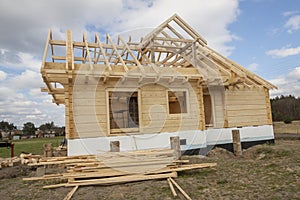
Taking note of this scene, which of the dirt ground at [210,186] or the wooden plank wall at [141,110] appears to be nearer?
the dirt ground at [210,186]

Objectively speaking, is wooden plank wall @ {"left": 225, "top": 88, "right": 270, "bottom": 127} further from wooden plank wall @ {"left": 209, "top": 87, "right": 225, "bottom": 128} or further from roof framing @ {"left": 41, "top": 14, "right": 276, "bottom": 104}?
roof framing @ {"left": 41, "top": 14, "right": 276, "bottom": 104}

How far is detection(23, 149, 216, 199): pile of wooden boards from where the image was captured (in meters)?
5.12

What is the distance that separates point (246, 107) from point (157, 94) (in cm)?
490

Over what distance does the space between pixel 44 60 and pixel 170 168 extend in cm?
489

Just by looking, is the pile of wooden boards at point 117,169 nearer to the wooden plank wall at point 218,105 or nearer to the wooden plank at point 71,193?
the wooden plank at point 71,193

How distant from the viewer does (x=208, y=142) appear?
9922 mm

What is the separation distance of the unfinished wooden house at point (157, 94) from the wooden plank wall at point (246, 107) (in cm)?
5

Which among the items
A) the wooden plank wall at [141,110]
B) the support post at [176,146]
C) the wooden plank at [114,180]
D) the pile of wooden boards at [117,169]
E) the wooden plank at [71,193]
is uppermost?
the wooden plank wall at [141,110]

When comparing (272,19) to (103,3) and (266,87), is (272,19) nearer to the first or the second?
(266,87)

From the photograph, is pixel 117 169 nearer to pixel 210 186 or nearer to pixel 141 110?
pixel 210 186

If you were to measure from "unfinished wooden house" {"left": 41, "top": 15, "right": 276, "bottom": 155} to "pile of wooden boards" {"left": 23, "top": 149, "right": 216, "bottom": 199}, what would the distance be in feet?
5.38

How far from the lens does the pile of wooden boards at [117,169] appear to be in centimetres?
512

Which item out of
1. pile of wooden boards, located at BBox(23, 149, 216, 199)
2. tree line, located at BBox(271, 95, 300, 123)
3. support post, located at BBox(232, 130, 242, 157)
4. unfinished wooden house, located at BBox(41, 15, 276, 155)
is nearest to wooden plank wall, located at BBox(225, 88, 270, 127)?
unfinished wooden house, located at BBox(41, 15, 276, 155)

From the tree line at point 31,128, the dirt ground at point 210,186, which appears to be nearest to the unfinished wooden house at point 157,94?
the dirt ground at point 210,186
